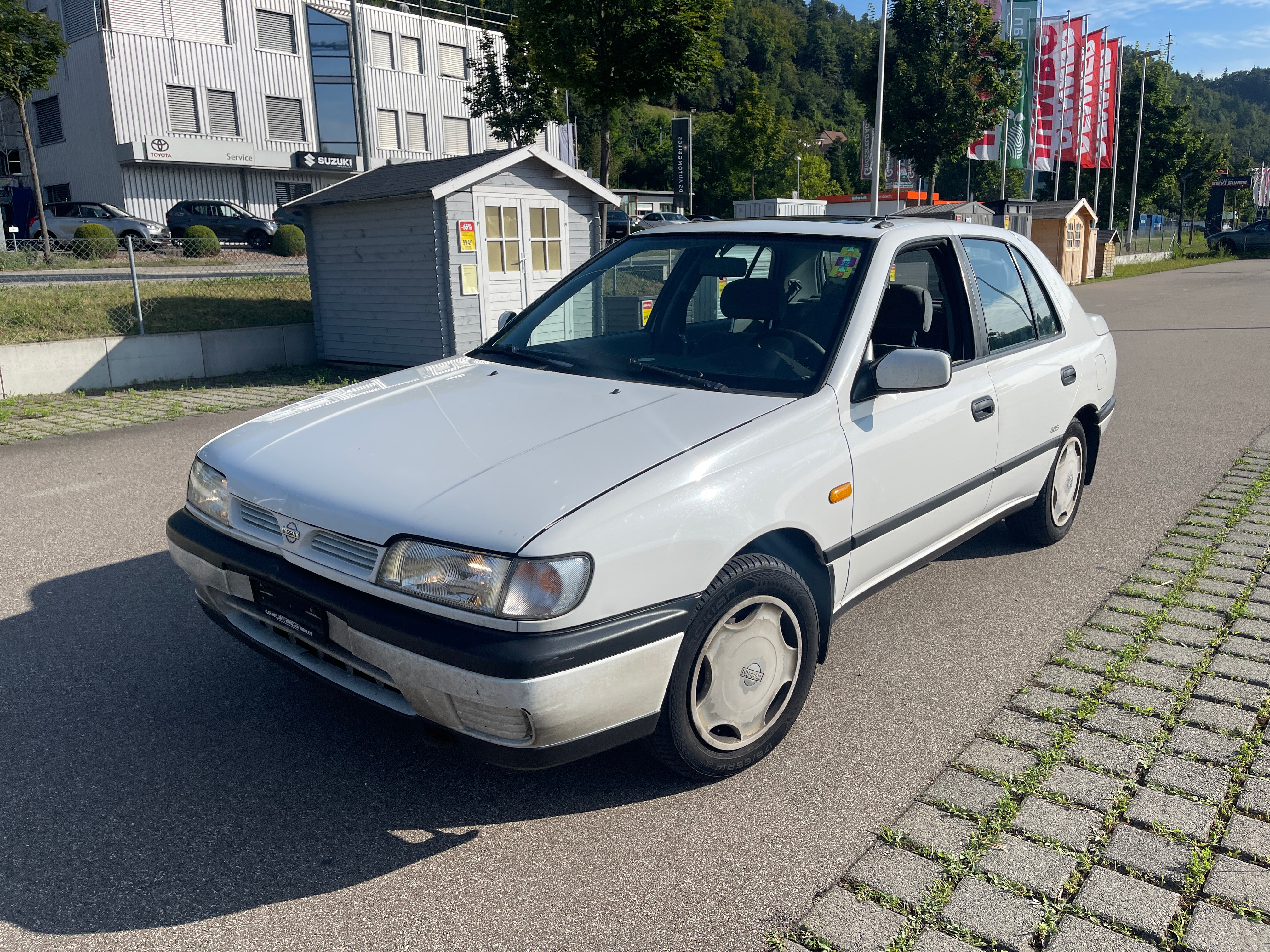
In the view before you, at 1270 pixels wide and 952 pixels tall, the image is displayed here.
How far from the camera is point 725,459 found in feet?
9.16

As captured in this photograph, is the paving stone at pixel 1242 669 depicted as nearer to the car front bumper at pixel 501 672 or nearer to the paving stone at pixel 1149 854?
the paving stone at pixel 1149 854

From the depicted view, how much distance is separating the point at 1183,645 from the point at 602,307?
2834 millimetres

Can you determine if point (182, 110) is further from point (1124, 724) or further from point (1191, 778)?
point (1191, 778)

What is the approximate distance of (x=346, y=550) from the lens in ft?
8.75

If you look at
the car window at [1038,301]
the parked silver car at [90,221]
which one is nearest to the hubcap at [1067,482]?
the car window at [1038,301]

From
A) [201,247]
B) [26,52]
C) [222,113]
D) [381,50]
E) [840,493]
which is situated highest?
[381,50]

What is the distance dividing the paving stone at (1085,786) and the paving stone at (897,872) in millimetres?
602

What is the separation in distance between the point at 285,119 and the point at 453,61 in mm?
9849

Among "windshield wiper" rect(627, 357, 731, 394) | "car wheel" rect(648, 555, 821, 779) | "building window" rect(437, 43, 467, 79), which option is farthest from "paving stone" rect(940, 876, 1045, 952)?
"building window" rect(437, 43, 467, 79)

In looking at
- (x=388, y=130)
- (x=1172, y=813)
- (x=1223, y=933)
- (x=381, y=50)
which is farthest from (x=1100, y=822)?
(x=381, y=50)

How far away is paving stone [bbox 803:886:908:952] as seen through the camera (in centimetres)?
232

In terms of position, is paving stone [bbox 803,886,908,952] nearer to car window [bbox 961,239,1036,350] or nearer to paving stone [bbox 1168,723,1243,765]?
paving stone [bbox 1168,723,1243,765]

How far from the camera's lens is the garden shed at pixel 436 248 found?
12.4 meters

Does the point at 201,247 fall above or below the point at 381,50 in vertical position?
below
